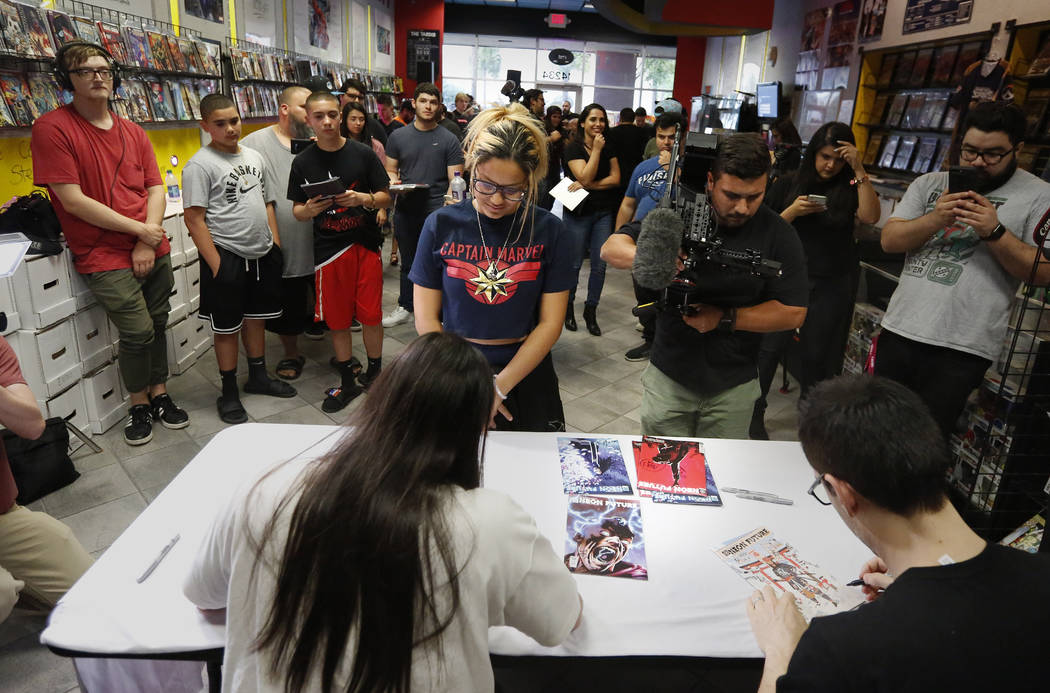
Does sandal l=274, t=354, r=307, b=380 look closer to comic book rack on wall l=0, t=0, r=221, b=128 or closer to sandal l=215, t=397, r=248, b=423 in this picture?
sandal l=215, t=397, r=248, b=423

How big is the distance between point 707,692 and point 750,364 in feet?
3.28

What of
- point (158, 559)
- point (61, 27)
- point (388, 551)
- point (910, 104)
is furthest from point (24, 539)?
point (910, 104)

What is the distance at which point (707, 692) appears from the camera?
1987mm

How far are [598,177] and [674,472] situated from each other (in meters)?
3.57

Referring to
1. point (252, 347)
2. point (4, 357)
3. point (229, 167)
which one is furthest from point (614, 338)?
point (4, 357)

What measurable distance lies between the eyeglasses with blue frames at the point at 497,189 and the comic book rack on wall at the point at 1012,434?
74.8 inches

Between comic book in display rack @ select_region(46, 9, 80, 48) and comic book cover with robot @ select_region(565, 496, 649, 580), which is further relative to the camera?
comic book in display rack @ select_region(46, 9, 80, 48)

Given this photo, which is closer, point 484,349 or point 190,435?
point 484,349

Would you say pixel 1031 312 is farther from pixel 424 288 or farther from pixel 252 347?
pixel 252 347

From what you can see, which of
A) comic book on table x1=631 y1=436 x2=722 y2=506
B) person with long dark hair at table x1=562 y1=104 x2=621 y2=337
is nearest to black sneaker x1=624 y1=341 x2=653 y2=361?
person with long dark hair at table x1=562 y1=104 x2=621 y2=337

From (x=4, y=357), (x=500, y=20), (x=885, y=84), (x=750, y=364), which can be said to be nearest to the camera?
(x=4, y=357)

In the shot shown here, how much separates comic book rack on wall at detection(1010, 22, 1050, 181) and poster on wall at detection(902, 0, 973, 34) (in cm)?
86

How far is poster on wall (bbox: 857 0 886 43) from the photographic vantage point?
746 cm

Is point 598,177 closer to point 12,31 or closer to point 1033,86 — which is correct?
point 12,31
